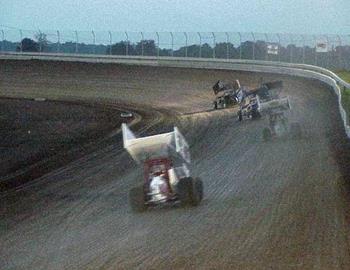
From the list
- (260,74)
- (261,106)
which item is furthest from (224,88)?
(260,74)

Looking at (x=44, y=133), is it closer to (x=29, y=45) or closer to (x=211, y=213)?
(x=211, y=213)

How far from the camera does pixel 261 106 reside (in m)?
32.6

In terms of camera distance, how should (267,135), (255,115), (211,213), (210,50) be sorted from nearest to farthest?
(211,213), (267,135), (255,115), (210,50)

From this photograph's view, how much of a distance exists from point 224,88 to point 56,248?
38.0 meters

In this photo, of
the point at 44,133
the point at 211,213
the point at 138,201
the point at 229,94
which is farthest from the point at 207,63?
the point at 211,213

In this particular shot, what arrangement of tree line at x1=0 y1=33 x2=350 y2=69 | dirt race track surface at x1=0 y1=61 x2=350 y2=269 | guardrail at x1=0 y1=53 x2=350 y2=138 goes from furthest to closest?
tree line at x1=0 y1=33 x2=350 y2=69 < guardrail at x1=0 y1=53 x2=350 y2=138 < dirt race track surface at x1=0 y1=61 x2=350 y2=269

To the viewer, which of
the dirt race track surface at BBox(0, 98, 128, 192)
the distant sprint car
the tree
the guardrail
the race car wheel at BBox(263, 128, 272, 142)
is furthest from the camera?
the tree

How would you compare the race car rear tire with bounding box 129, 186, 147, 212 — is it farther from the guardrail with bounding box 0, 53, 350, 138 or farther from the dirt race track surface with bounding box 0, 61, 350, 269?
the guardrail with bounding box 0, 53, 350, 138

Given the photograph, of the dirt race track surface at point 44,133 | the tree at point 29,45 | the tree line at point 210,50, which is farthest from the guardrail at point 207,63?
the dirt race track surface at point 44,133

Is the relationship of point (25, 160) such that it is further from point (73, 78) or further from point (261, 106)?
point (73, 78)

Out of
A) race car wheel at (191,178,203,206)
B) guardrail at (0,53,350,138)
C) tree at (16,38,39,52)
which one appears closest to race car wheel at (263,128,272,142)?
race car wheel at (191,178,203,206)

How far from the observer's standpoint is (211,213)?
16.4 meters

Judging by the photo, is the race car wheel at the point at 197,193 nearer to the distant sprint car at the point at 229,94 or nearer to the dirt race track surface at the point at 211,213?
the dirt race track surface at the point at 211,213

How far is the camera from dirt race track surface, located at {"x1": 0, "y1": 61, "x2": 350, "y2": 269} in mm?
12375
